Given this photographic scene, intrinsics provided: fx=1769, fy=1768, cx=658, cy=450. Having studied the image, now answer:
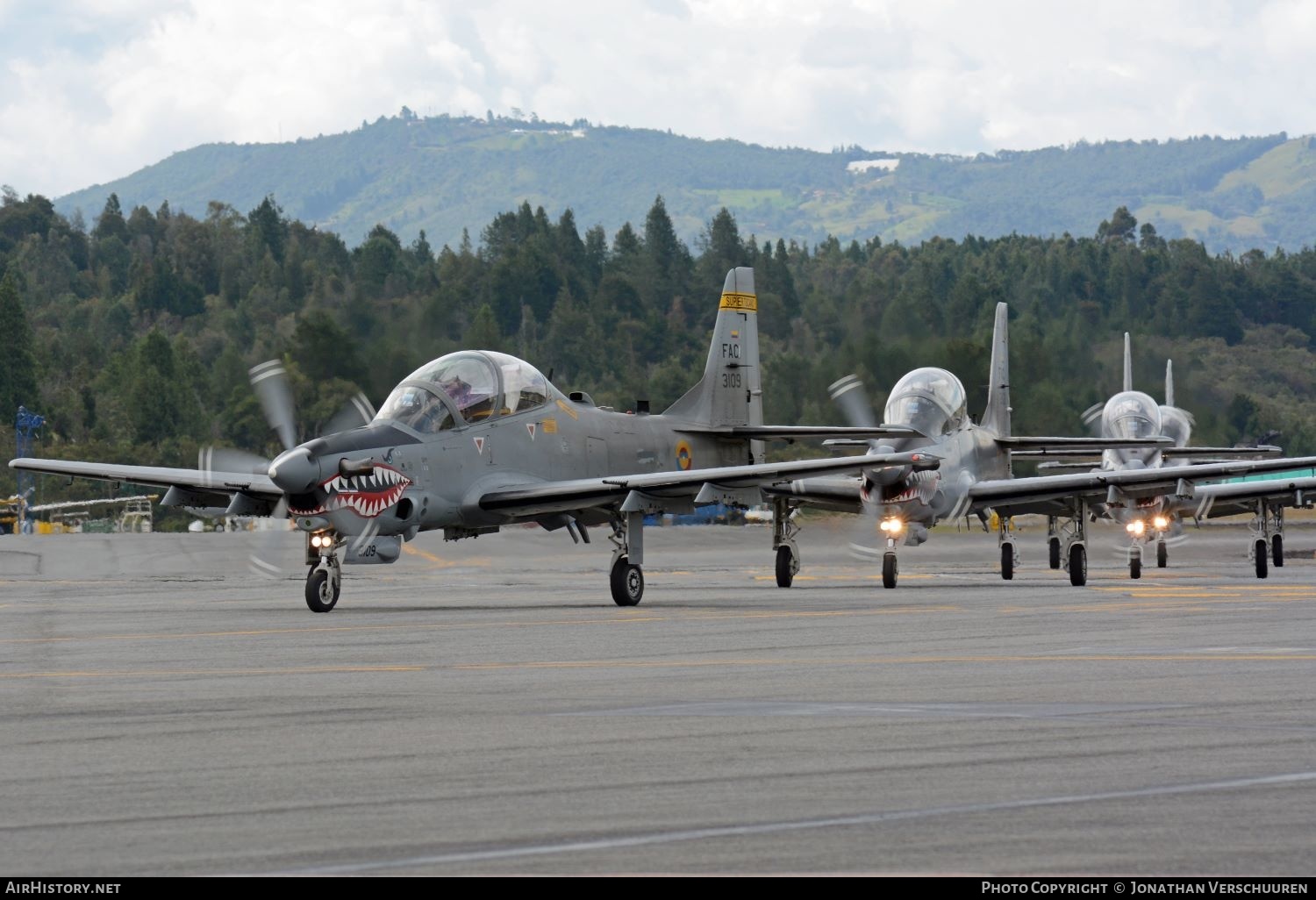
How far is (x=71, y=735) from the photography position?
9766 mm

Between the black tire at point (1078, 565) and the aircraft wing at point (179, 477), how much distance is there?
530 inches

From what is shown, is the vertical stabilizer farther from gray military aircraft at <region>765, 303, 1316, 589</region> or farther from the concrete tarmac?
the concrete tarmac

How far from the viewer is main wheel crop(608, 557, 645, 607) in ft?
74.8

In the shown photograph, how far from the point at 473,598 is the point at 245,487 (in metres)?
4.34

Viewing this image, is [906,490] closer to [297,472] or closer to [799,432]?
[799,432]

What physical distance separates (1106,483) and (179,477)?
Answer: 15.3 metres

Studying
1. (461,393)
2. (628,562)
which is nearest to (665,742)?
(628,562)

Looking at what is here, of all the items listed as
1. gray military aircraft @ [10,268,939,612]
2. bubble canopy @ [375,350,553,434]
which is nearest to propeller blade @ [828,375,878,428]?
gray military aircraft @ [10,268,939,612]

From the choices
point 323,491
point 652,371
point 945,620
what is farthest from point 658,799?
point 652,371

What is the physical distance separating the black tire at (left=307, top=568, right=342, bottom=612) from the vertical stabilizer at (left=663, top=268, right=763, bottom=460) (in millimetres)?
8076

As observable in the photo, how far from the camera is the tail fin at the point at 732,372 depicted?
2888 centimetres

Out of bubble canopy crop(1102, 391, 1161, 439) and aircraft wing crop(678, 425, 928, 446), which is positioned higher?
bubble canopy crop(1102, 391, 1161, 439)

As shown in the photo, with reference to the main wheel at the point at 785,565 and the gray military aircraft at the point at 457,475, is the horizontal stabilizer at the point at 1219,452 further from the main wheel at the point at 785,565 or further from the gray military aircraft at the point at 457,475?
the gray military aircraft at the point at 457,475

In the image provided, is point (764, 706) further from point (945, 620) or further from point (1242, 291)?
point (1242, 291)
